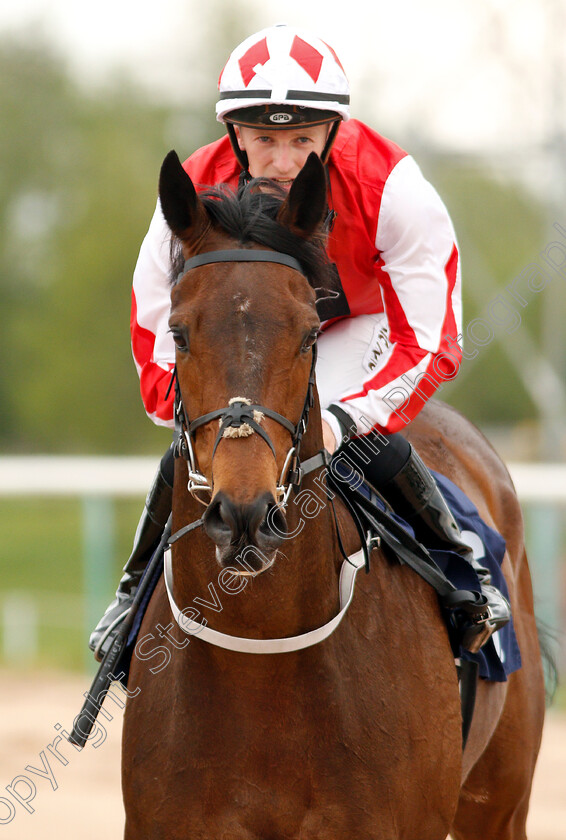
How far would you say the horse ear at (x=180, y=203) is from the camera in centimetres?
270

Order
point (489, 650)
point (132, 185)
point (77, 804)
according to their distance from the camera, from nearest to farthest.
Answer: point (489, 650) → point (77, 804) → point (132, 185)

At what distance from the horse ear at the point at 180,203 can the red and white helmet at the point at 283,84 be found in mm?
598

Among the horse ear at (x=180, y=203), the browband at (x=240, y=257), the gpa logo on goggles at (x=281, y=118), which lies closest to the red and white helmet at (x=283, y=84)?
the gpa logo on goggles at (x=281, y=118)

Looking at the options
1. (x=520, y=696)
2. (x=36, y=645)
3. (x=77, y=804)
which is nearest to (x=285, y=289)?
(x=520, y=696)

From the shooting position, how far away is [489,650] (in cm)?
372

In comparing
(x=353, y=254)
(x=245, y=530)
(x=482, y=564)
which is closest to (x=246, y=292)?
(x=245, y=530)

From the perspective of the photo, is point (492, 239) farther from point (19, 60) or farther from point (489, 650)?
point (489, 650)

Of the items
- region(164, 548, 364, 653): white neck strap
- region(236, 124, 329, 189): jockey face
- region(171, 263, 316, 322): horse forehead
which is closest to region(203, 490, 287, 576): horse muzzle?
region(164, 548, 364, 653): white neck strap

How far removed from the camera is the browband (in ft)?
8.57

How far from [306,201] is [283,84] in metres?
0.64

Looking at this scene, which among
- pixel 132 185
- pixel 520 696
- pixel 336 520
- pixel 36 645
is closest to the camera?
pixel 336 520

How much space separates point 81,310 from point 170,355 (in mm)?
21952

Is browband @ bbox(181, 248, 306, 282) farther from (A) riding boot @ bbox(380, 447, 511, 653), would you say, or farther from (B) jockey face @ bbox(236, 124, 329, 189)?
(A) riding boot @ bbox(380, 447, 511, 653)

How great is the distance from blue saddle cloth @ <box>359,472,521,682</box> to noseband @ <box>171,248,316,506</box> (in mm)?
986
